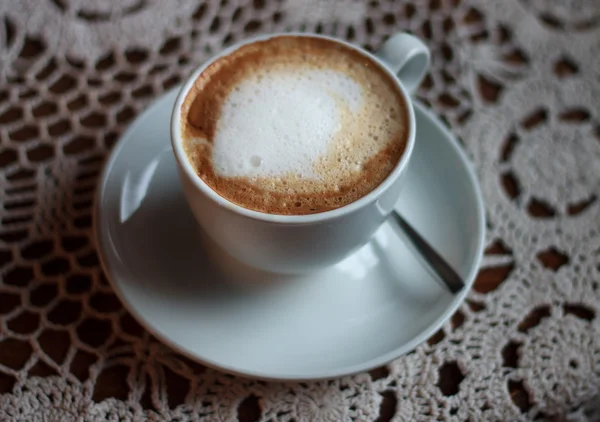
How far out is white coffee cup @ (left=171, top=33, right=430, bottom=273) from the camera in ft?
2.04

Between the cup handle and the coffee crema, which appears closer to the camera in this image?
the coffee crema

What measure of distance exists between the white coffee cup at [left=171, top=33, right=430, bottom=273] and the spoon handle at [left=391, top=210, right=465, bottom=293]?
8 cm

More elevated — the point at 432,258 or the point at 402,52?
the point at 402,52

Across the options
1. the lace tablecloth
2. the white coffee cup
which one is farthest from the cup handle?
the lace tablecloth

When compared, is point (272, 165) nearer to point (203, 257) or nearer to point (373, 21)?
point (203, 257)

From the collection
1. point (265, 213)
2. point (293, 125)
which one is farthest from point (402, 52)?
point (265, 213)

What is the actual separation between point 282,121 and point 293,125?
0.01m

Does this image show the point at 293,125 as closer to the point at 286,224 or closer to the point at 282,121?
the point at 282,121

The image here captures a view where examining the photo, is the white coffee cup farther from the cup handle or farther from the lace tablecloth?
the lace tablecloth

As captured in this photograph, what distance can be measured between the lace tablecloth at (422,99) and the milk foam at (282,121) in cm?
25

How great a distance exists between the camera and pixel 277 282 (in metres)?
0.74

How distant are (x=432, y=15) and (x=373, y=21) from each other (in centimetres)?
11

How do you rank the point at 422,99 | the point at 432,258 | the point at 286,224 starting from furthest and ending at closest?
the point at 422,99
the point at 432,258
the point at 286,224

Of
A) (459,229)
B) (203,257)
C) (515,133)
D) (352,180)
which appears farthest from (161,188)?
(515,133)
